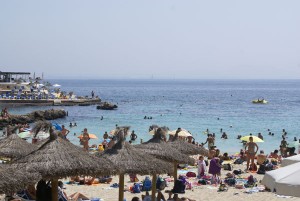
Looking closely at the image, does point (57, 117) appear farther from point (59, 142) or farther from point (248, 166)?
point (59, 142)

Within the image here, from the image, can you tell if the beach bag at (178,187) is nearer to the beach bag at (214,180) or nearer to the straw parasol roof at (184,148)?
the straw parasol roof at (184,148)

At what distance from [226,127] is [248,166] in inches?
1076

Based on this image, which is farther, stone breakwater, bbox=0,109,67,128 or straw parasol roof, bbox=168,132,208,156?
stone breakwater, bbox=0,109,67,128

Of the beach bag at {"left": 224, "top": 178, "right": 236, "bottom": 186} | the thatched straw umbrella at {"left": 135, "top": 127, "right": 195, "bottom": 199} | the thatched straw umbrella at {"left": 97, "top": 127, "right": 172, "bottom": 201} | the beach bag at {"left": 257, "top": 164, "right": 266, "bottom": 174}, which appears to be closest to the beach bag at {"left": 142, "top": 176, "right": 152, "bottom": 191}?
the thatched straw umbrella at {"left": 135, "top": 127, "right": 195, "bottom": 199}

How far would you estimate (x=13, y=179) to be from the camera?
8742mm

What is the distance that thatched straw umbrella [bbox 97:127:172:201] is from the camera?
11.7 metres

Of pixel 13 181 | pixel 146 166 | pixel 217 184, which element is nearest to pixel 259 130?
pixel 217 184

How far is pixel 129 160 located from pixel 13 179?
3678 millimetres

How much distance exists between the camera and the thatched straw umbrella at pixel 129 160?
1173 centimetres

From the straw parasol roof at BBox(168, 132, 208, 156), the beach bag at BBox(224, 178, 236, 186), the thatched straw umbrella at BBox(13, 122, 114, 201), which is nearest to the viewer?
the thatched straw umbrella at BBox(13, 122, 114, 201)

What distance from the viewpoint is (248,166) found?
21219 millimetres

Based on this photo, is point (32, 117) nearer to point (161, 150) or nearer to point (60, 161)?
point (161, 150)

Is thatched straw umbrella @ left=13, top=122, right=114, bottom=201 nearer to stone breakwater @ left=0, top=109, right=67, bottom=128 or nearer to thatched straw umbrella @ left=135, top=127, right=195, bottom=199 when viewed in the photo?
thatched straw umbrella @ left=135, top=127, right=195, bottom=199

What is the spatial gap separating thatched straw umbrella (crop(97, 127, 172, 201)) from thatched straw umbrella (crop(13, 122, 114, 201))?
0.84 meters
